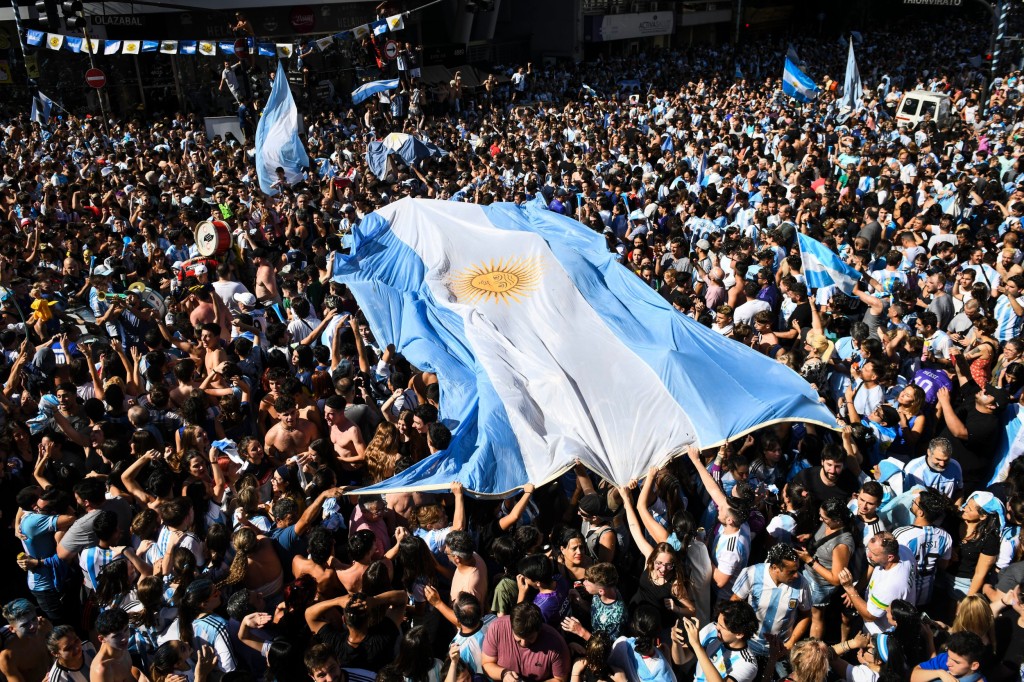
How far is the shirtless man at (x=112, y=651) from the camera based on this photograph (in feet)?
11.8

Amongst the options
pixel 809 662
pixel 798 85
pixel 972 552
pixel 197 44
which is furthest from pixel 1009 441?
pixel 197 44

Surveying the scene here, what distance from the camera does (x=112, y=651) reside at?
366 cm

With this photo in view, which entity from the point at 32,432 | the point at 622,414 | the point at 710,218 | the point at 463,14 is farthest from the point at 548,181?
the point at 463,14

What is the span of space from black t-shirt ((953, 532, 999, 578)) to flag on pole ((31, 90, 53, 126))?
2114 cm

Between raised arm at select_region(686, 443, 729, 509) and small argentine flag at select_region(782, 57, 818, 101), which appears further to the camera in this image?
small argentine flag at select_region(782, 57, 818, 101)

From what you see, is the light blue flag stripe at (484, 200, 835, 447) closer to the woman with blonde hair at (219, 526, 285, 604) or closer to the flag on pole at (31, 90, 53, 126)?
the woman with blonde hair at (219, 526, 285, 604)

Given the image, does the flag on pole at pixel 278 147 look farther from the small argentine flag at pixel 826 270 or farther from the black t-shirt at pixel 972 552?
the black t-shirt at pixel 972 552

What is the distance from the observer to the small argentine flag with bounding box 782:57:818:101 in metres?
20.3

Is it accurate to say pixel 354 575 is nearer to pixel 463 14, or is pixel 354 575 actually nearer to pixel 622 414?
pixel 622 414

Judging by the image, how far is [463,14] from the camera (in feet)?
105

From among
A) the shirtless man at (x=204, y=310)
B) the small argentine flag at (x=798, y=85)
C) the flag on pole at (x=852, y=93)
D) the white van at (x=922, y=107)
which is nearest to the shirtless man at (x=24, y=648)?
the shirtless man at (x=204, y=310)

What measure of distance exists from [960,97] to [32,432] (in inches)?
856

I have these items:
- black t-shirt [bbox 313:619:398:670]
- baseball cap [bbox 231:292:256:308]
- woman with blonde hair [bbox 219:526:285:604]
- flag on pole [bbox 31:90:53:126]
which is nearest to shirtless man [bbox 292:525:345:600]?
woman with blonde hair [bbox 219:526:285:604]

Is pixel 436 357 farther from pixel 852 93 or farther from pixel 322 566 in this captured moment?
pixel 852 93
